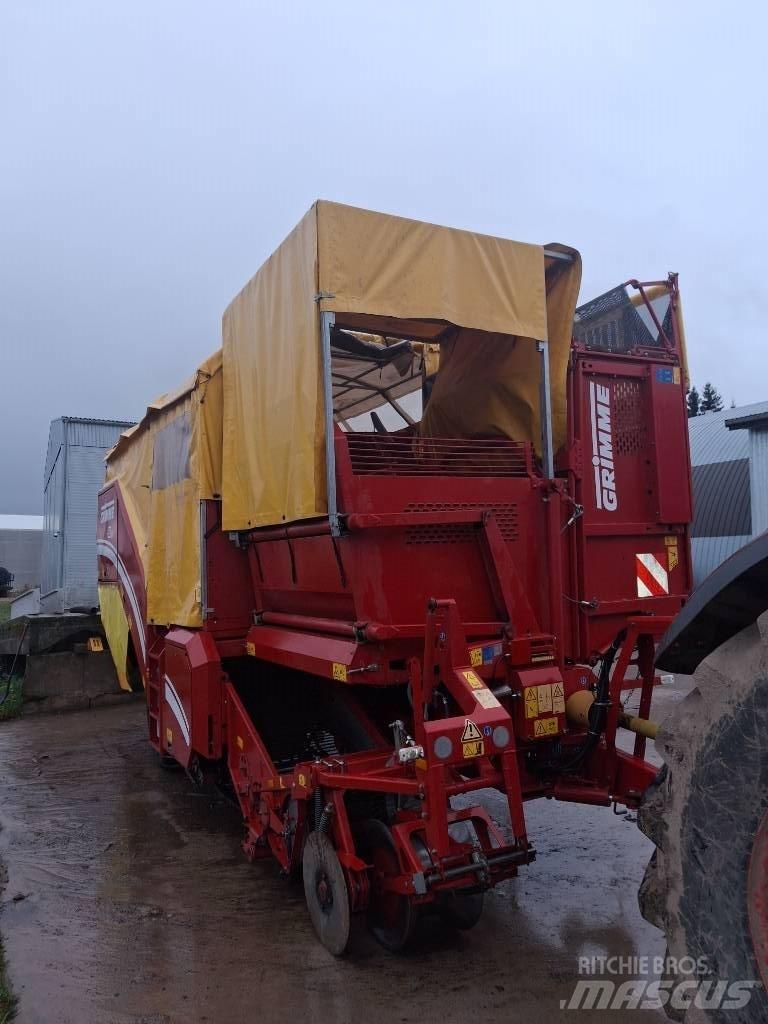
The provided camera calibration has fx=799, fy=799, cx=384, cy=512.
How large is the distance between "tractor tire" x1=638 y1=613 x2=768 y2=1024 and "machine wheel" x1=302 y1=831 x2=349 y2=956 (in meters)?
1.94

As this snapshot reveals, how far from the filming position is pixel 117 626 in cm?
805

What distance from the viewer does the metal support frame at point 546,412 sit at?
4.11 meters

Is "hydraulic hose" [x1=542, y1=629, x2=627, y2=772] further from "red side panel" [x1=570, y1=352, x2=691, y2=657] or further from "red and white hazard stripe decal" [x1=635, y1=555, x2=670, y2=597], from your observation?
"red and white hazard stripe decal" [x1=635, y1=555, x2=670, y2=597]

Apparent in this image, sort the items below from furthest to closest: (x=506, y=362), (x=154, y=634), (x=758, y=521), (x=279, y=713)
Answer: (x=758, y=521), (x=154, y=634), (x=279, y=713), (x=506, y=362)

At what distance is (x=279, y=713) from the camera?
17.9 ft

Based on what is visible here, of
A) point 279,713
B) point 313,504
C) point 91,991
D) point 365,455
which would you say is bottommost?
point 91,991

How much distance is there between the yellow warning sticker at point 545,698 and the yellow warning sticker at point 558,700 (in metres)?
0.02

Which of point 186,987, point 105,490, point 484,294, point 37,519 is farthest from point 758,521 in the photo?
point 37,519

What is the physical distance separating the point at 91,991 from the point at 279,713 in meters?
2.08

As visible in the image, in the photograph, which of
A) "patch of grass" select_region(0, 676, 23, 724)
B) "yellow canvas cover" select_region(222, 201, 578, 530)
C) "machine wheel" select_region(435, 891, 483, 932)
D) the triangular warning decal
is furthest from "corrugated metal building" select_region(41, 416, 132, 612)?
the triangular warning decal

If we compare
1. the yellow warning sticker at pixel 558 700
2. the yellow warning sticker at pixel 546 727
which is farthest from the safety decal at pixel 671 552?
the yellow warning sticker at pixel 546 727

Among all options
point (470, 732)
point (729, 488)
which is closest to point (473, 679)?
point (470, 732)

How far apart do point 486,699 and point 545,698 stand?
517 millimetres

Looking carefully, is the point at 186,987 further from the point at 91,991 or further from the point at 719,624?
the point at 719,624
